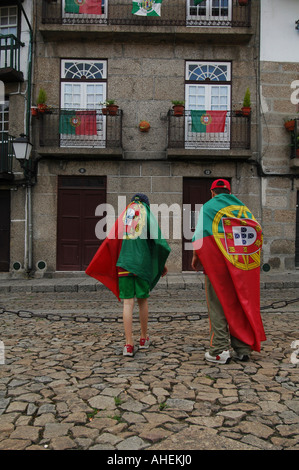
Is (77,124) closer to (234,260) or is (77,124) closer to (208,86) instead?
(208,86)

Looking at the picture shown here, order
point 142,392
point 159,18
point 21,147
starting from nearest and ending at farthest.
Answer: point 142,392, point 21,147, point 159,18

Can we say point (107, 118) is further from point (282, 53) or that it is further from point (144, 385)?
point (144, 385)

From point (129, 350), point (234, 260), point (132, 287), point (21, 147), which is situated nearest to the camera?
point (234, 260)

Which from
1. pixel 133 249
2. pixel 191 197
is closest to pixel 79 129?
pixel 191 197

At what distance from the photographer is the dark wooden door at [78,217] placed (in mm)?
14172

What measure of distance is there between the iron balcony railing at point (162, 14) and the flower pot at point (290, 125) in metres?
3.34

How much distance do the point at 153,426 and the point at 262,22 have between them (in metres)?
14.2

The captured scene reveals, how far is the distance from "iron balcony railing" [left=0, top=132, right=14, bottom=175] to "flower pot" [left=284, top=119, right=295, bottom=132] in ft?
28.7

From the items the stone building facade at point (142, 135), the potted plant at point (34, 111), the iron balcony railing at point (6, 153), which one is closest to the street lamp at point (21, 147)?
the iron balcony railing at point (6, 153)

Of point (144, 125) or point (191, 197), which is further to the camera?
point (191, 197)

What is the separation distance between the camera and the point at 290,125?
13789 millimetres

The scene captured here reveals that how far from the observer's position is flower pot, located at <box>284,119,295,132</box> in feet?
45.0

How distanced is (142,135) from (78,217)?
334 centimetres
